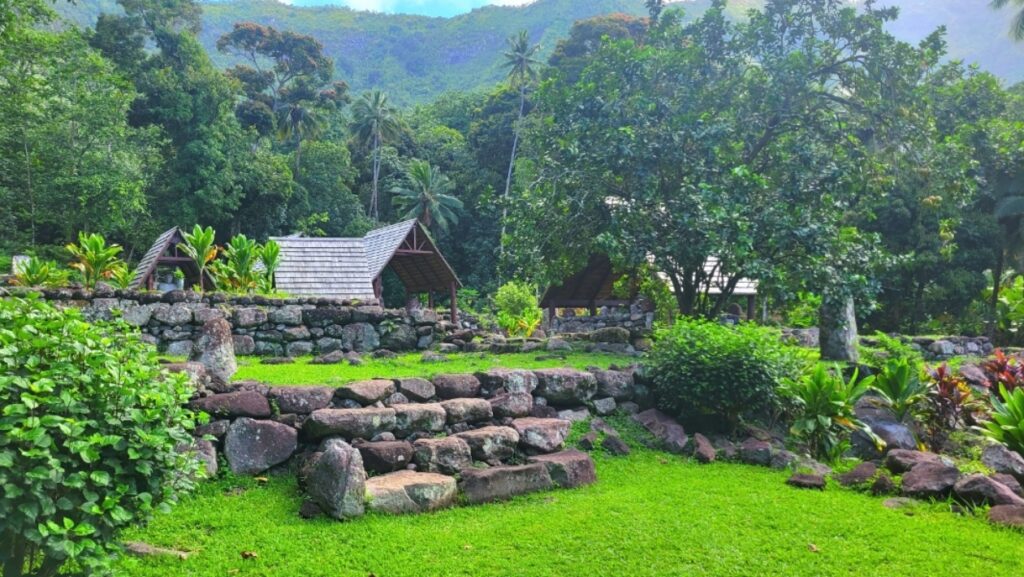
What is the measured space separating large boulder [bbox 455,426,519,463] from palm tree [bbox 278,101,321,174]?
39549 mm

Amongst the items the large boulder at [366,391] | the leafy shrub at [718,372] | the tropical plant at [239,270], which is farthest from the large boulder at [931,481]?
the tropical plant at [239,270]

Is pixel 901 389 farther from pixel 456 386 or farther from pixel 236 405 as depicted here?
pixel 236 405

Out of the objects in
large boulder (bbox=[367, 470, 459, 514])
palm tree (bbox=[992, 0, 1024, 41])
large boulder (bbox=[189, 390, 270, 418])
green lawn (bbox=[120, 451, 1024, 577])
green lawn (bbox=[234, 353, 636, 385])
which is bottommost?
green lawn (bbox=[120, 451, 1024, 577])

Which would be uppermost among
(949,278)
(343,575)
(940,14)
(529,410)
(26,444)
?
(940,14)

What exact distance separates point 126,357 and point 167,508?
89 centimetres

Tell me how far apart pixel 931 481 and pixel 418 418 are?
5379 mm

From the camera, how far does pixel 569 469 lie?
688 centimetres

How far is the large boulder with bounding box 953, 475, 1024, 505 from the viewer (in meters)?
6.26

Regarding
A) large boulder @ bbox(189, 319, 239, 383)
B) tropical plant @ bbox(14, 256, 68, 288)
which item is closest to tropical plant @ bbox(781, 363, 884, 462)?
large boulder @ bbox(189, 319, 239, 383)

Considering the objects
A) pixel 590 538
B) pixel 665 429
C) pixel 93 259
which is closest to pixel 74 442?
pixel 590 538

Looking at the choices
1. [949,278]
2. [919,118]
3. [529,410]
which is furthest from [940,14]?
[529,410]

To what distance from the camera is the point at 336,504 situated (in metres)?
5.51

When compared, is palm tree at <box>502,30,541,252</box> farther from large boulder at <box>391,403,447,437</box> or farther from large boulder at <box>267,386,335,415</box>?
large boulder at <box>267,386,335,415</box>

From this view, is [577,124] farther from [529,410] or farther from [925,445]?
[925,445]
